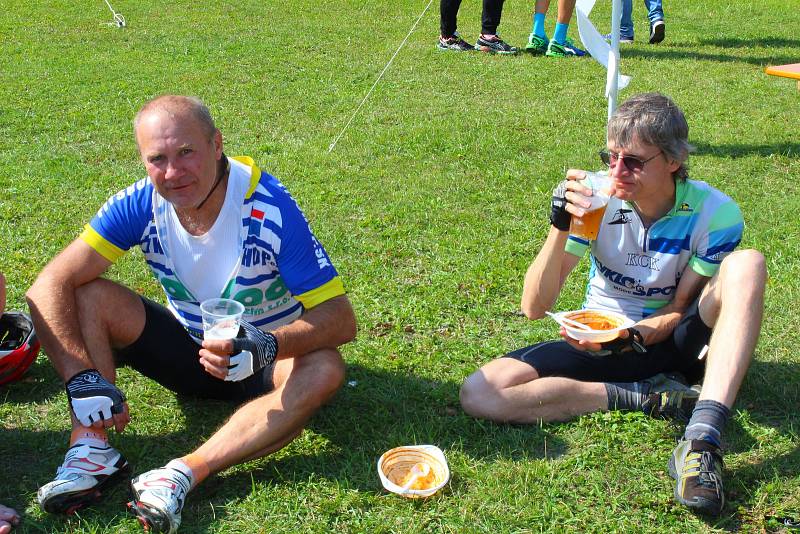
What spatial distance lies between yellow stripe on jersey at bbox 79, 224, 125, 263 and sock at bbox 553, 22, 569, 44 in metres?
7.84

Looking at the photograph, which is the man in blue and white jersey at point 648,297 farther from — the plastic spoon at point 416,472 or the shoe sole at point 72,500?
the shoe sole at point 72,500

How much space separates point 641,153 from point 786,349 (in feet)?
4.68

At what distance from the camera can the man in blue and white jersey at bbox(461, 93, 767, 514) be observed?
3291mm

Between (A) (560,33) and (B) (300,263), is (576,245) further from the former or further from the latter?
(A) (560,33)

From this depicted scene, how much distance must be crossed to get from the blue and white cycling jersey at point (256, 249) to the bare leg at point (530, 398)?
0.73 metres

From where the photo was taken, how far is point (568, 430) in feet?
11.7

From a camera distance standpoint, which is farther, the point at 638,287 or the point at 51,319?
the point at 638,287

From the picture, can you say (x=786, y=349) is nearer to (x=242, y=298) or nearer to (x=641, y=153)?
(x=641, y=153)

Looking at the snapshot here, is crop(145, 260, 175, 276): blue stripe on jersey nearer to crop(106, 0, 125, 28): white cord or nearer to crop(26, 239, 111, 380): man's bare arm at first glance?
crop(26, 239, 111, 380): man's bare arm

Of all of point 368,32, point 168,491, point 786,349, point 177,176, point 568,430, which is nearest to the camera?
point 168,491

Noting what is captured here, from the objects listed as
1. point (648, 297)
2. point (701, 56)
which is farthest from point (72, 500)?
point (701, 56)

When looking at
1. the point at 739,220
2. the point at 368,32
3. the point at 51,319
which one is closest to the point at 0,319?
the point at 51,319

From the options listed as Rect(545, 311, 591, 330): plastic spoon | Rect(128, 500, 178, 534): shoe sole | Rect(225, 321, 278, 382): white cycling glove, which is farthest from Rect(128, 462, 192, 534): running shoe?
Rect(545, 311, 591, 330): plastic spoon

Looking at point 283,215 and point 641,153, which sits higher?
point 641,153
